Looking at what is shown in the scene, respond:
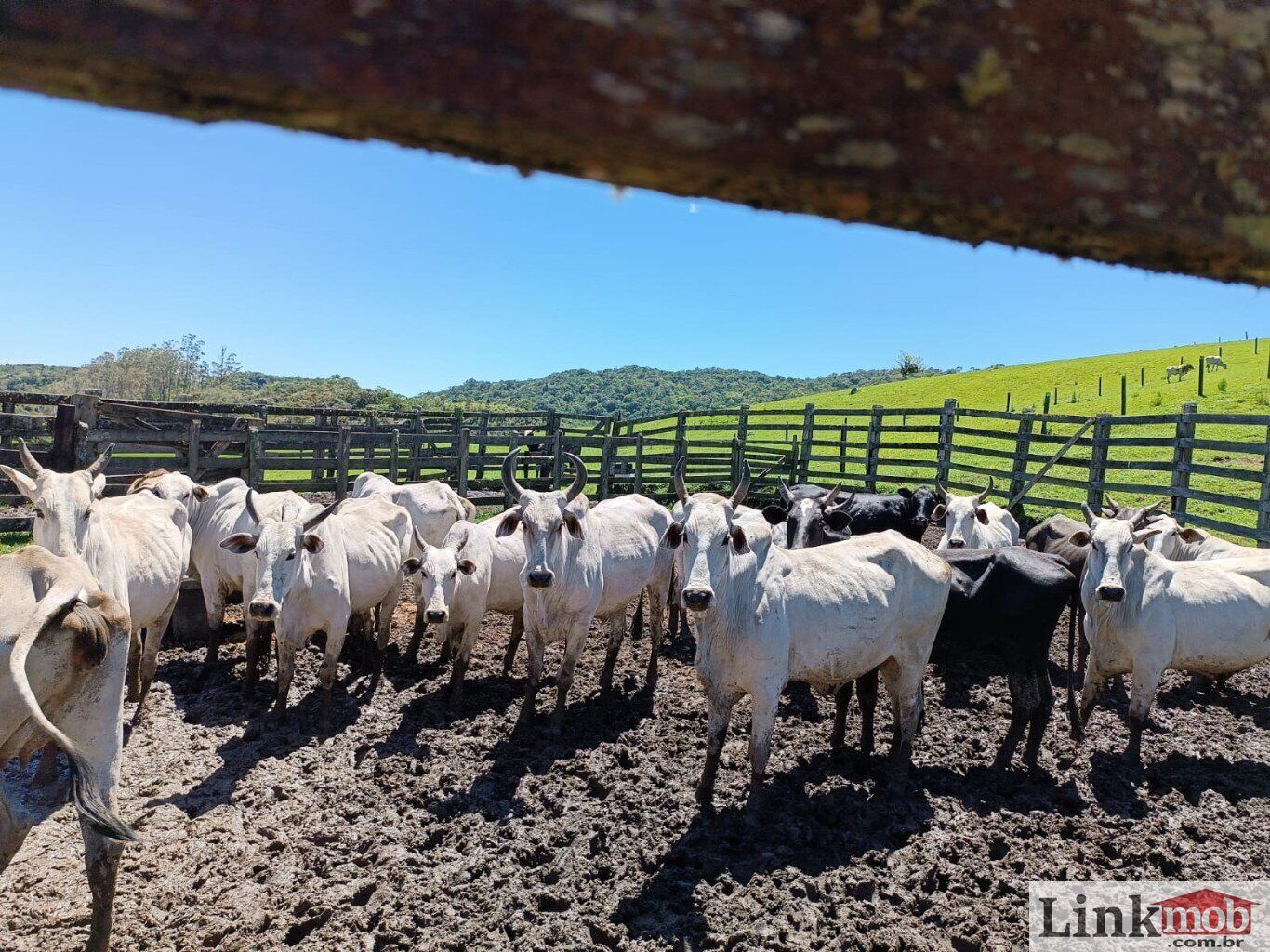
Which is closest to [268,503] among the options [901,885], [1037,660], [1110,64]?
[901,885]

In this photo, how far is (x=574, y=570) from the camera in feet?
22.6

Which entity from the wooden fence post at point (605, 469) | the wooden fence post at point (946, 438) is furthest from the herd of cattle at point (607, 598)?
the wooden fence post at point (605, 469)

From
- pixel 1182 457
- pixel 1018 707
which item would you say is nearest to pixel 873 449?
pixel 1182 457

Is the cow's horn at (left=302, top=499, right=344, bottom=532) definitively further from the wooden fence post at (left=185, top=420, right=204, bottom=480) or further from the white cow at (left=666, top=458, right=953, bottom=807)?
the wooden fence post at (left=185, top=420, right=204, bottom=480)

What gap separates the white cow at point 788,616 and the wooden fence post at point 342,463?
902 centimetres

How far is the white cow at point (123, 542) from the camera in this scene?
5.64 metres

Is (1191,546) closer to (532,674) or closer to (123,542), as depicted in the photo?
(532,674)

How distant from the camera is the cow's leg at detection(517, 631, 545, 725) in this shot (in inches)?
249

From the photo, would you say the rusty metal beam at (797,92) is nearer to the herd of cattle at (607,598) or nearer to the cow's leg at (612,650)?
the herd of cattle at (607,598)

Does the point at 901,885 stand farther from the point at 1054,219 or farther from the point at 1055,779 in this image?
the point at 1054,219

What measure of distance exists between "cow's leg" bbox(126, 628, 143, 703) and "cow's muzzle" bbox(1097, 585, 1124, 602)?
7.83 m

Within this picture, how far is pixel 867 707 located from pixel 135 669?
608cm

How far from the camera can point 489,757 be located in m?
5.78

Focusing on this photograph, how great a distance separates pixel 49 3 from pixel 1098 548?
7413 mm
